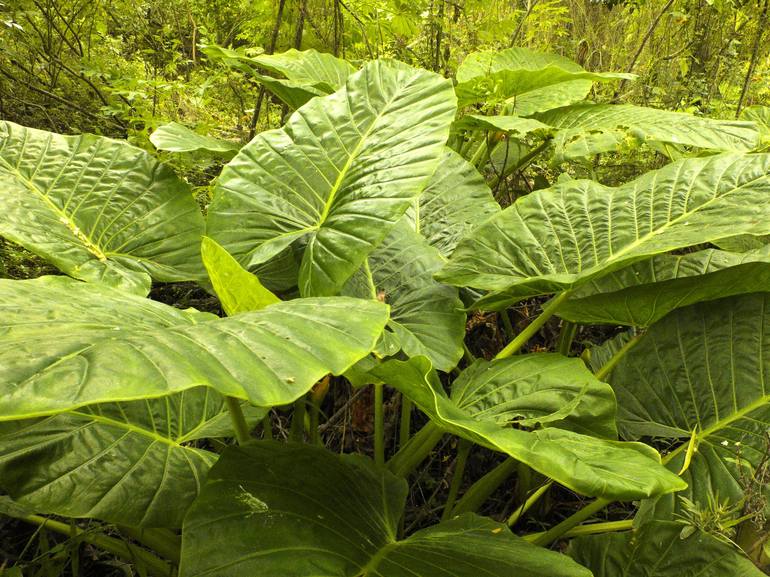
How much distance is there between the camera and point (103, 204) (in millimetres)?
1279

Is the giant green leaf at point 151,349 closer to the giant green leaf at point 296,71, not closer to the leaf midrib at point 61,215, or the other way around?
the leaf midrib at point 61,215

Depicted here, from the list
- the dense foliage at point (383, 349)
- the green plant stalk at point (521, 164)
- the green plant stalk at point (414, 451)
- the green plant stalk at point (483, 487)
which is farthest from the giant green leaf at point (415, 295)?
the green plant stalk at point (521, 164)

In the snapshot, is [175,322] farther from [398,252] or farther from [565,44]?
[565,44]

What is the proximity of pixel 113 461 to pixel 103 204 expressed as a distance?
24.0 inches

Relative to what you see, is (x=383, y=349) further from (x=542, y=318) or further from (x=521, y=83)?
(x=521, y=83)

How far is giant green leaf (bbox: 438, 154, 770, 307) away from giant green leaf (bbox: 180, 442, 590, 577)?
38 centimetres

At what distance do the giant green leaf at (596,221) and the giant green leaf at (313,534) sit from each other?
383 millimetres

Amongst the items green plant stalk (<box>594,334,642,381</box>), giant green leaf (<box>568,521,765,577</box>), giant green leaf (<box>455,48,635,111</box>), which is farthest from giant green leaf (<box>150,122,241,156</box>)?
giant green leaf (<box>568,521,765,577</box>)

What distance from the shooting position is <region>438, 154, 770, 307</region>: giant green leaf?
3.36 feet

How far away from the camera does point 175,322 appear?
75 cm

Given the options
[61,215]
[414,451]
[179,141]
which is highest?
[179,141]

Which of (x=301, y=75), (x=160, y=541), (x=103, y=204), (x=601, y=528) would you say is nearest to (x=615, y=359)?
(x=601, y=528)

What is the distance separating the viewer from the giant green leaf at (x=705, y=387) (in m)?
0.95

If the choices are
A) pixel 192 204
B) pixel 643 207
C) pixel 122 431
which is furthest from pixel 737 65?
pixel 122 431
